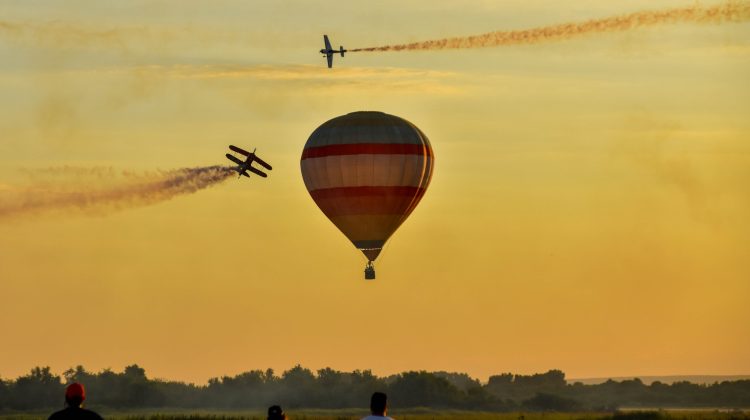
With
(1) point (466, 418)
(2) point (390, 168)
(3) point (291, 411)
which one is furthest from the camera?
(3) point (291, 411)

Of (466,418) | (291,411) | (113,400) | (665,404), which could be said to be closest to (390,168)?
(466,418)

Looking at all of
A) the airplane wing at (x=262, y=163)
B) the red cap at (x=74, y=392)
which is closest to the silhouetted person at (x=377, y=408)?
the red cap at (x=74, y=392)

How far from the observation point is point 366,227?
120 metres

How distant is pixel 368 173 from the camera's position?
11812cm

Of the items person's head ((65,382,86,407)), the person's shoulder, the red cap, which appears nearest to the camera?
the person's shoulder

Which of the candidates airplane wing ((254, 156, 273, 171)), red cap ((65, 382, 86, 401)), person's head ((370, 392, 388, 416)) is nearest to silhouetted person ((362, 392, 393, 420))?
person's head ((370, 392, 388, 416))

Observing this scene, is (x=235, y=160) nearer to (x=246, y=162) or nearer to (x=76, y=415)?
(x=246, y=162)

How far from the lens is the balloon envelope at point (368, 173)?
388 feet

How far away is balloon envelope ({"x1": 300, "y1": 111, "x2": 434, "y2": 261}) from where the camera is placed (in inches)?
4651

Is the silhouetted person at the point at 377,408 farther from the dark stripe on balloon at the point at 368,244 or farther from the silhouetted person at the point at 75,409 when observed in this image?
the dark stripe on balloon at the point at 368,244

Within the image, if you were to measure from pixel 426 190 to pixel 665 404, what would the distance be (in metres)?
78.1

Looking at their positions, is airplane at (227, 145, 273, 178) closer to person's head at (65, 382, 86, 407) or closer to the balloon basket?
the balloon basket

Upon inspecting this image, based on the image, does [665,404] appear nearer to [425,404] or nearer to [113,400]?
[425,404]

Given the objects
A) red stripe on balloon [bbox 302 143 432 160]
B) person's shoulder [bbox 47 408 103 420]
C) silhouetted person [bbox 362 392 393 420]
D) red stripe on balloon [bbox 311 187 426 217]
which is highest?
red stripe on balloon [bbox 302 143 432 160]
